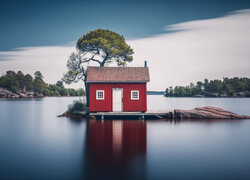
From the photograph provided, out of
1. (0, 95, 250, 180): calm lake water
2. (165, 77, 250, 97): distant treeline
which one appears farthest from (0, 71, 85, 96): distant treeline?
(0, 95, 250, 180): calm lake water

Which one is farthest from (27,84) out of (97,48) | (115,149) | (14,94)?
(115,149)

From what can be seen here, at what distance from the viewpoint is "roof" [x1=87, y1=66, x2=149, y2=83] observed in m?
26.4

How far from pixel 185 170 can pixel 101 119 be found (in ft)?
59.2

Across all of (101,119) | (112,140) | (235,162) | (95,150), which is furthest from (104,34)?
(235,162)

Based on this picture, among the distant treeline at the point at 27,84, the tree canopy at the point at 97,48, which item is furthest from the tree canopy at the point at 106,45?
the distant treeline at the point at 27,84

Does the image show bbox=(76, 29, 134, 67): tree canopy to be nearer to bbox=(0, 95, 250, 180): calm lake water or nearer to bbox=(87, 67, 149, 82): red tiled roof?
bbox=(87, 67, 149, 82): red tiled roof

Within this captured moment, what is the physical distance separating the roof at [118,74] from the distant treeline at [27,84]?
107325 mm

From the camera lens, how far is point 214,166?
33.4 ft

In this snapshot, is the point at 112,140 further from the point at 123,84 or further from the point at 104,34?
the point at 104,34

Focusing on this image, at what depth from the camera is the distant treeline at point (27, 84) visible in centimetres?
12350

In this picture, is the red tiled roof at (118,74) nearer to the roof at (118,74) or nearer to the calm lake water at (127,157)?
the roof at (118,74)

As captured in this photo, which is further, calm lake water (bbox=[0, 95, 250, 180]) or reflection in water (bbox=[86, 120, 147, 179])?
calm lake water (bbox=[0, 95, 250, 180])

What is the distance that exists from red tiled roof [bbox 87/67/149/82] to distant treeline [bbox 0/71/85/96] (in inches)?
4225

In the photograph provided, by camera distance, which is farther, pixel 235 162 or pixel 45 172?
pixel 235 162
